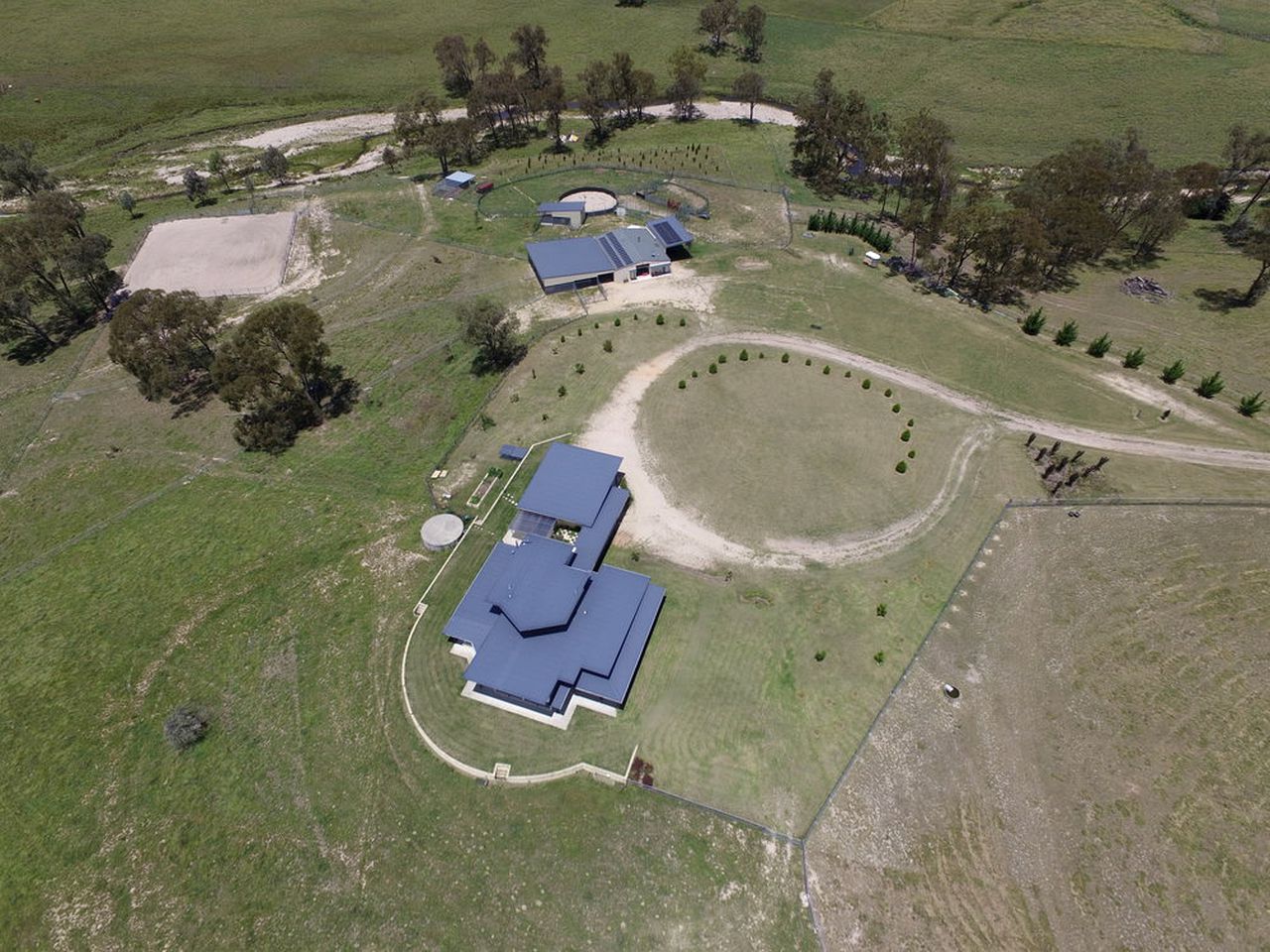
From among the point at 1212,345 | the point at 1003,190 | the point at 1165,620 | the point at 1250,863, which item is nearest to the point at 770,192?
the point at 1003,190

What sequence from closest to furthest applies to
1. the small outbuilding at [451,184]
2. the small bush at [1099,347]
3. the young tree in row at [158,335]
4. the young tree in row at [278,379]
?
the young tree in row at [278,379] → the young tree in row at [158,335] → the small bush at [1099,347] → the small outbuilding at [451,184]

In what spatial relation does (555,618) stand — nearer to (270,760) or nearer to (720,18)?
(270,760)

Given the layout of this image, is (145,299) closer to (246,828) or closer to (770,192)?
(246,828)

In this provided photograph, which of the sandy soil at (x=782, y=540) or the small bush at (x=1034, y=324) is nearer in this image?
the sandy soil at (x=782, y=540)

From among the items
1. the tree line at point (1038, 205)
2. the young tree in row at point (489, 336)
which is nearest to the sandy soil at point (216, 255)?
the young tree in row at point (489, 336)

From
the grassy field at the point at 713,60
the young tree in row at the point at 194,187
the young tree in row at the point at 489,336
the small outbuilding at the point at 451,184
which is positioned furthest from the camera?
the grassy field at the point at 713,60

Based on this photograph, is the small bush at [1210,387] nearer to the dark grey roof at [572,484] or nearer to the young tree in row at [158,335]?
the dark grey roof at [572,484]

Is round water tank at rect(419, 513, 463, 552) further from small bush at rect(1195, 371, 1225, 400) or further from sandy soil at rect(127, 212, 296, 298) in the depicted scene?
small bush at rect(1195, 371, 1225, 400)
